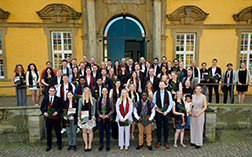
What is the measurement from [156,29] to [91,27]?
377 cm

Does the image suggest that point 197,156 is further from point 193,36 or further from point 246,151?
point 193,36

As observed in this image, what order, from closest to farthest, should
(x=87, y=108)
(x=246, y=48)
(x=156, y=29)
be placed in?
1. (x=87, y=108)
2. (x=156, y=29)
3. (x=246, y=48)

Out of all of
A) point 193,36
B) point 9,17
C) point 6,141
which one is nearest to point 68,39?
point 9,17

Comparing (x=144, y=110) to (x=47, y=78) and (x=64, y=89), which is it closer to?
(x=64, y=89)

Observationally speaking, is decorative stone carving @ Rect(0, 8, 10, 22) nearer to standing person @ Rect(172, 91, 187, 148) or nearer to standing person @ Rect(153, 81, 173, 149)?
standing person @ Rect(153, 81, 173, 149)

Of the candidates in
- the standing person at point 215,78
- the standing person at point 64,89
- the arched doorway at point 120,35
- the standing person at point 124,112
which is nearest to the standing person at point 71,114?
the standing person at point 64,89

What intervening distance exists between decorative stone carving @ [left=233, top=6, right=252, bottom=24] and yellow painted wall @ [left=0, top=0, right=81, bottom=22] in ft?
33.1

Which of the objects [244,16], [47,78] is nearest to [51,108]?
[47,78]

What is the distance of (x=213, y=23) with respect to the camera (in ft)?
33.3

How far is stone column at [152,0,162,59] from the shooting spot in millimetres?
9648

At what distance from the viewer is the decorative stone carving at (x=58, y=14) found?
9.47 m

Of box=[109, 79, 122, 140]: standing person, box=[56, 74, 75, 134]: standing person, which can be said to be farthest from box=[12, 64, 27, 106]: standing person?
box=[109, 79, 122, 140]: standing person

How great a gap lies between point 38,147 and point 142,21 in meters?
8.27

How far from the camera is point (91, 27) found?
9.55 m
